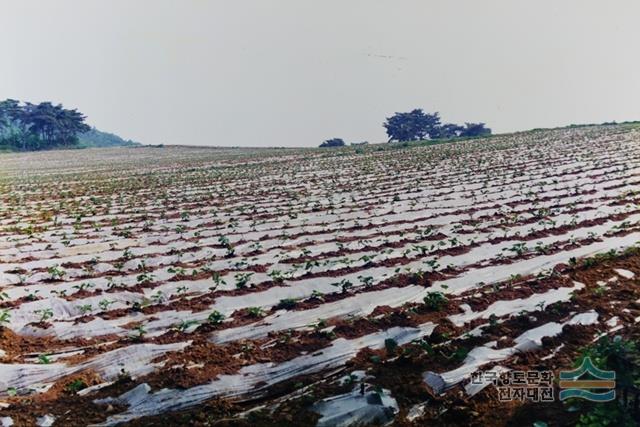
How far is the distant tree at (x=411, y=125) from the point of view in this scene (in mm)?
55562

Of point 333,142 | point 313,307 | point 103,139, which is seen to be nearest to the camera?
point 313,307

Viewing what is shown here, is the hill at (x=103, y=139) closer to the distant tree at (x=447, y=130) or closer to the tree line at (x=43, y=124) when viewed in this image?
the tree line at (x=43, y=124)

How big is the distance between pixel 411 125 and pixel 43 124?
43797mm

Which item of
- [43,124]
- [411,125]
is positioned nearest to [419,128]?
[411,125]

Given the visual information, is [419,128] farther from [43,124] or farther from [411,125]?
[43,124]

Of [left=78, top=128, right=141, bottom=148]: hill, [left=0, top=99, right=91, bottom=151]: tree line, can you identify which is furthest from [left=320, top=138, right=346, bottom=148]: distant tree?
[left=78, top=128, right=141, bottom=148]: hill

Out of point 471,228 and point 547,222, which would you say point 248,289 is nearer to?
point 471,228

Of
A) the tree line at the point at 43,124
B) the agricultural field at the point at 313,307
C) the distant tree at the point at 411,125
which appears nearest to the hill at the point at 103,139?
the tree line at the point at 43,124

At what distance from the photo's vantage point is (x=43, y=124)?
64062 mm

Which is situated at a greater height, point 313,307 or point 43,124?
point 43,124

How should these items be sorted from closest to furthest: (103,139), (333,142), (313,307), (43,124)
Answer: (313,307), (333,142), (43,124), (103,139)

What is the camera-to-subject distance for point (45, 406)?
13.4ft

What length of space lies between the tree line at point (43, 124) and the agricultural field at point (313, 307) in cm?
5415

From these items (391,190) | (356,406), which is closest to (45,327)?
(356,406)
